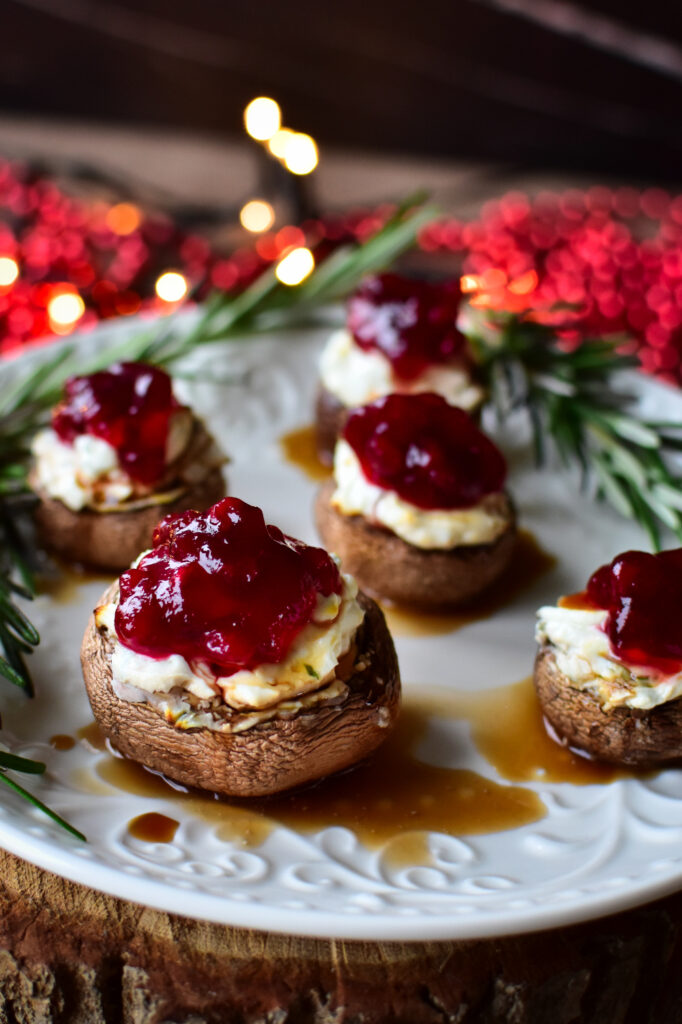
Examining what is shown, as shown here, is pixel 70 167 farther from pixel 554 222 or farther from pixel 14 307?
pixel 554 222

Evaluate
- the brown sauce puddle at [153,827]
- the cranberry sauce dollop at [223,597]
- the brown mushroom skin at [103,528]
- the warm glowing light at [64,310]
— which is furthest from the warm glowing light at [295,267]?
the brown sauce puddle at [153,827]

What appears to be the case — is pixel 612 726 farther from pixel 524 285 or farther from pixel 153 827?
pixel 524 285

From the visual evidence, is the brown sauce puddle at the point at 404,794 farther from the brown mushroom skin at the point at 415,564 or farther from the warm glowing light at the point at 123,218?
the warm glowing light at the point at 123,218

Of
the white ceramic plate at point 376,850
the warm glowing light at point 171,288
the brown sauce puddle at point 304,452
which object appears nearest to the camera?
the white ceramic plate at point 376,850

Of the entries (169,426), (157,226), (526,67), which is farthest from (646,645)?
(526,67)

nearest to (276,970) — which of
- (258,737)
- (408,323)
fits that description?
(258,737)

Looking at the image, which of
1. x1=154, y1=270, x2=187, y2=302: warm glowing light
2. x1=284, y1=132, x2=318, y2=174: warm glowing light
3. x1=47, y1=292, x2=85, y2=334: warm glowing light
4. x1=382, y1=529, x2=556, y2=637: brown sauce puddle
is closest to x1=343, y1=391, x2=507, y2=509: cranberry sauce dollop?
x1=382, y1=529, x2=556, y2=637: brown sauce puddle

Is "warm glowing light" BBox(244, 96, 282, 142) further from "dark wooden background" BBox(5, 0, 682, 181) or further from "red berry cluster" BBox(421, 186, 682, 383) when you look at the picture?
"dark wooden background" BBox(5, 0, 682, 181)
